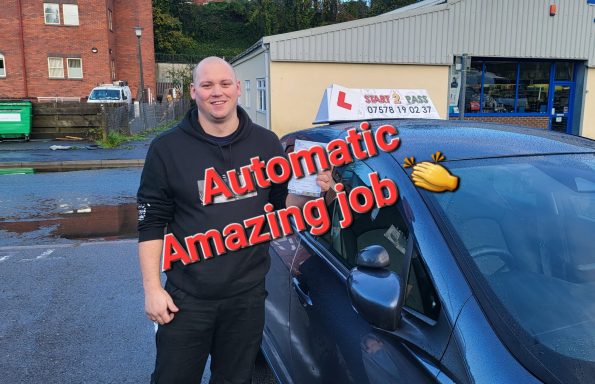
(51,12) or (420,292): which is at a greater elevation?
(51,12)

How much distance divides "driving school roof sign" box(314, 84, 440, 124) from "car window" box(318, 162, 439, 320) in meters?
0.96

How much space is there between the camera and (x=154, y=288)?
2.04 metres

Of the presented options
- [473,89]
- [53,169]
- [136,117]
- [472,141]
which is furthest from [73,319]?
[136,117]

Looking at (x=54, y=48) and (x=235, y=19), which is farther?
(x=235, y=19)

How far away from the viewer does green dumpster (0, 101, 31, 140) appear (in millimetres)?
17453

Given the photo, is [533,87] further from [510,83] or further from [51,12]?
[51,12]

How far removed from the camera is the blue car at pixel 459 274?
1.40 metres

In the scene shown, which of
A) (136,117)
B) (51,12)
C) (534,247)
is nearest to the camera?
(534,247)

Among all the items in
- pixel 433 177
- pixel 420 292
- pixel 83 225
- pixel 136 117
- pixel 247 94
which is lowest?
pixel 83 225

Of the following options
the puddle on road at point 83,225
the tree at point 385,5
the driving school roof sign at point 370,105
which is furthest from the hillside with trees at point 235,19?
the driving school roof sign at point 370,105

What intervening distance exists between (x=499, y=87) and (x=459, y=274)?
703 inches

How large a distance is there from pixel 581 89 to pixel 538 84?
1442 millimetres

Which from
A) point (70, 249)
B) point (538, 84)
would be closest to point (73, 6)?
point (538, 84)

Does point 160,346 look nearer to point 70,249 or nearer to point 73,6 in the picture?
point 70,249
